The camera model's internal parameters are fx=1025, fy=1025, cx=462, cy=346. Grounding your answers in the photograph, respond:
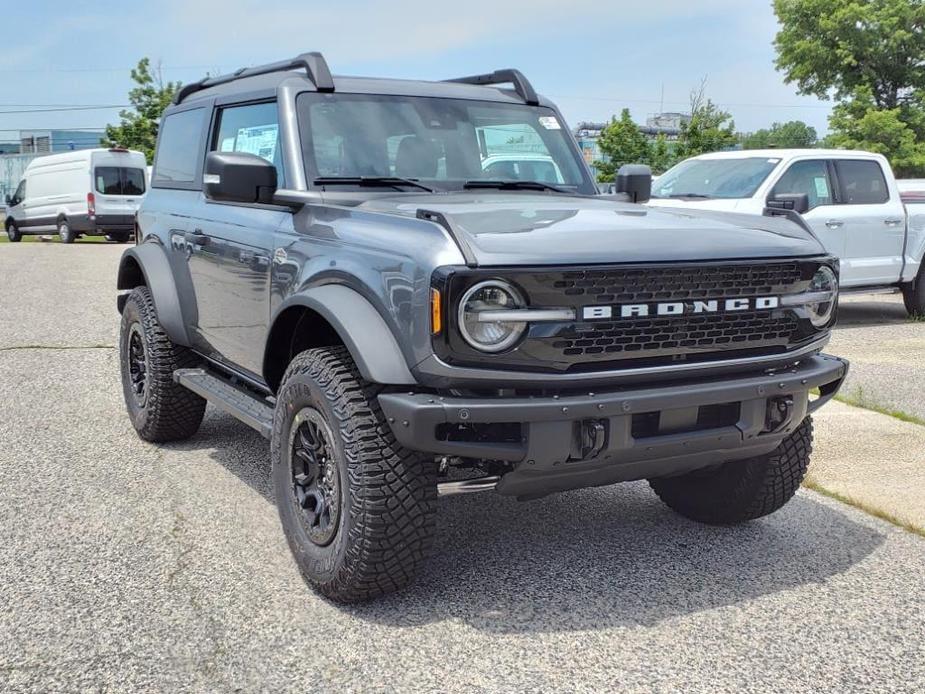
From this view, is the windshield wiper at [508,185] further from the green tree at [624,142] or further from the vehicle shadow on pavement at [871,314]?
the green tree at [624,142]

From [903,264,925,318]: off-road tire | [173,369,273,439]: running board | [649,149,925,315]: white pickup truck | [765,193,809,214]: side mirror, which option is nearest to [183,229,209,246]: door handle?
[173,369,273,439]: running board

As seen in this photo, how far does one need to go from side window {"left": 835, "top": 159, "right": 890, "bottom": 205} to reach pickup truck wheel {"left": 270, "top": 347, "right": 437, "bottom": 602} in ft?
29.2

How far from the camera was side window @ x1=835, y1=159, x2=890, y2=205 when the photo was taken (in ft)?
36.5

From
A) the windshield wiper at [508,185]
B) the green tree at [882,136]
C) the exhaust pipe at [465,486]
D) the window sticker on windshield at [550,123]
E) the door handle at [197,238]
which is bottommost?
the exhaust pipe at [465,486]

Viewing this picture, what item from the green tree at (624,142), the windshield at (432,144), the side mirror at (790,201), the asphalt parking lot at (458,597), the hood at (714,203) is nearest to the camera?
the asphalt parking lot at (458,597)

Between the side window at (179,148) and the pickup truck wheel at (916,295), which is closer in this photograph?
the side window at (179,148)

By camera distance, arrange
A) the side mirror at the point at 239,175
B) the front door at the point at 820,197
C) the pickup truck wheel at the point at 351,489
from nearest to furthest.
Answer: the pickup truck wheel at the point at 351,489
the side mirror at the point at 239,175
the front door at the point at 820,197

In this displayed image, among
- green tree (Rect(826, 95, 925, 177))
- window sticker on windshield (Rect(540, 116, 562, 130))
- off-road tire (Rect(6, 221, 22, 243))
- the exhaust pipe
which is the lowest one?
off-road tire (Rect(6, 221, 22, 243))

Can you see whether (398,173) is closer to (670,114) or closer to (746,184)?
(746,184)

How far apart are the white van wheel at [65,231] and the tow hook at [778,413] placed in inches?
1006

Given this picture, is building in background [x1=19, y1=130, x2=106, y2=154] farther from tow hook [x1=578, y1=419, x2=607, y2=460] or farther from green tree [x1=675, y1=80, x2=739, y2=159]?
tow hook [x1=578, y1=419, x2=607, y2=460]

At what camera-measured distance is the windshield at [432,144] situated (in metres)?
4.43

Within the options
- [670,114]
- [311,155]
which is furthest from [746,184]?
[670,114]

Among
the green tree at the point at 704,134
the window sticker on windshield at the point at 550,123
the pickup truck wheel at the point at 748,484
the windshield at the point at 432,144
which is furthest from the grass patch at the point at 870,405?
the green tree at the point at 704,134
